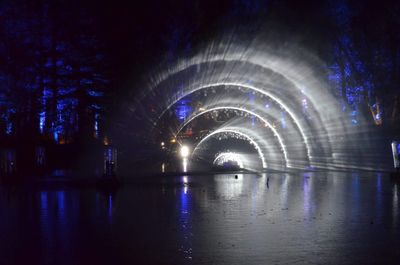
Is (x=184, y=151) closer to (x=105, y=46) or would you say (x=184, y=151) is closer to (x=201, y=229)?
(x=105, y=46)

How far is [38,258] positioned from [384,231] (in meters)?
6.39

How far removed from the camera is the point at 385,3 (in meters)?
40.0

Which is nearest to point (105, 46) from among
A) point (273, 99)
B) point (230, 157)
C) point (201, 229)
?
point (201, 229)

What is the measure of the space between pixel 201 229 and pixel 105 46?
75.8 ft

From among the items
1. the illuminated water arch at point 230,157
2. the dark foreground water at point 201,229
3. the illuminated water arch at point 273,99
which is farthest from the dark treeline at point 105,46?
the illuminated water arch at point 230,157

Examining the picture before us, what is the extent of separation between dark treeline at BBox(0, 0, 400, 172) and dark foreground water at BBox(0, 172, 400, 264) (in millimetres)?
14860

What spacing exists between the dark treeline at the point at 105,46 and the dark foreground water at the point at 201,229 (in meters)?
14.9

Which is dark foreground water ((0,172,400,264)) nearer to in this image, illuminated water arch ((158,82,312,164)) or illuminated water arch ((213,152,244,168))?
illuminated water arch ((158,82,312,164))

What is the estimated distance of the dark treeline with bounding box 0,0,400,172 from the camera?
33.1m

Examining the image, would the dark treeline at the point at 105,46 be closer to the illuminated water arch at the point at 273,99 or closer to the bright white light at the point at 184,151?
the illuminated water arch at the point at 273,99

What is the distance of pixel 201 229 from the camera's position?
12047 millimetres

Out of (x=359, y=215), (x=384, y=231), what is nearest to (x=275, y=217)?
(x=359, y=215)

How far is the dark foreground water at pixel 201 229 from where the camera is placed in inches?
359

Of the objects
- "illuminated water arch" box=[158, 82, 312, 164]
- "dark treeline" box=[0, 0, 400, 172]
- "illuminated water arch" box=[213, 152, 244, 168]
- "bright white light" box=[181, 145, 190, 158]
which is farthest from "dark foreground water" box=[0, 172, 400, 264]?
"illuminated water arch" box=[213, 152, 244, 168]
